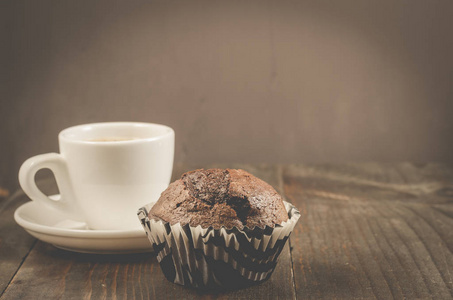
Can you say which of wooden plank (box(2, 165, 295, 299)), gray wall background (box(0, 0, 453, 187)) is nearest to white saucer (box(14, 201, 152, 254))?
wooden plank (box(2, 165, 295, 299))

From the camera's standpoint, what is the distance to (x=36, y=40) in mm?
1812

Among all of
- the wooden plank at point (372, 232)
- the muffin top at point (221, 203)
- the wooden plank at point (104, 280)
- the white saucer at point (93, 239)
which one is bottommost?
the wooden plank at point (372, 232)

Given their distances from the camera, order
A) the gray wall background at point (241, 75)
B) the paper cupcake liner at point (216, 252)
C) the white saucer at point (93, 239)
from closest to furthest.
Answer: the paper cupcake liner at point (216, 252)
the white saucer at point (93, 239)
the gray wall background at point (241, 75)

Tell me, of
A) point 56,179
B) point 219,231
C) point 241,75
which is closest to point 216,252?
point 219,231

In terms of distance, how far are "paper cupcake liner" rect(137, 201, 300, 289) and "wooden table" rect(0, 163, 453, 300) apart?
20mm

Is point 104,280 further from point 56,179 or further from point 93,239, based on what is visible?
point 56,179

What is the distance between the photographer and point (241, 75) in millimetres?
1839

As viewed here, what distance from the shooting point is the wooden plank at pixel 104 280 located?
753 millimetres

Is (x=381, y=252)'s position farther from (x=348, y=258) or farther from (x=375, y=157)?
(x=375, y=157)

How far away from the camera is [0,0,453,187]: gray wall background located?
179cm

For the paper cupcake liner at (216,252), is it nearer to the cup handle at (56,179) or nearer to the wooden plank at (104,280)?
the wooden plank at (104,280)

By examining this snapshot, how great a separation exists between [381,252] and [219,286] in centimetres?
31

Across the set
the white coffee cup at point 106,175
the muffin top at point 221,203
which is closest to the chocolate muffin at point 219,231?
the muffin top at point 221,203

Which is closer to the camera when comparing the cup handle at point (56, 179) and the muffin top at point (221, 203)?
the muffin top at point (221, 203)
